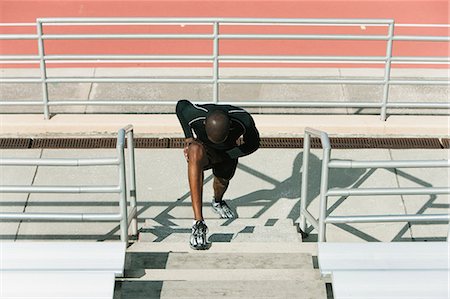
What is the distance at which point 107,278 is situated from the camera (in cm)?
511

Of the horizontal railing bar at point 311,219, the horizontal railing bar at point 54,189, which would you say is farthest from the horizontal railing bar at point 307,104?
the horizontal railing bar at point 54,189

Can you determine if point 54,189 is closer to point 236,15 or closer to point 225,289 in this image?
point 225,289

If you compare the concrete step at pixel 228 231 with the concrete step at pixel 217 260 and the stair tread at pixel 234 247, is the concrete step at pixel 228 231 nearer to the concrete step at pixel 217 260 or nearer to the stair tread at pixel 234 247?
the stair tread at pixel 234 247

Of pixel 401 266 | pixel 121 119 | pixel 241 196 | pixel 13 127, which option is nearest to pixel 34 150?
pixel 13 127

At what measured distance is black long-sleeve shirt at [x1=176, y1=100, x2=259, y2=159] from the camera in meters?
6.45

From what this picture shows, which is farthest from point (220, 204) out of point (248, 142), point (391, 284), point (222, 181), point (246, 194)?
point (391, 284)

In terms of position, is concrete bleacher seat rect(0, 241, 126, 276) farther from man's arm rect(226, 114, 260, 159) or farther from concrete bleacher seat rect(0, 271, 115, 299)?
man's arm rect(226, 114, 260, 159)

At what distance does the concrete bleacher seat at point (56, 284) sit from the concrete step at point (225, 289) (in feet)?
1.02

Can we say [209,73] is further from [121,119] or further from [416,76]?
[416,76]

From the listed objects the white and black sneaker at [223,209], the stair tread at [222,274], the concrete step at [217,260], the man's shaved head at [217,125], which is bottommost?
the stair tread at [222,274]

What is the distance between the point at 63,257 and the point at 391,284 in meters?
2.16

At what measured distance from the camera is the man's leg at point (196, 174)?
6.10 meters

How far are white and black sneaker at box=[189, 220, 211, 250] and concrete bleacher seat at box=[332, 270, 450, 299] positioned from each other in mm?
1103

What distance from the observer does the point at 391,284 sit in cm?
509
